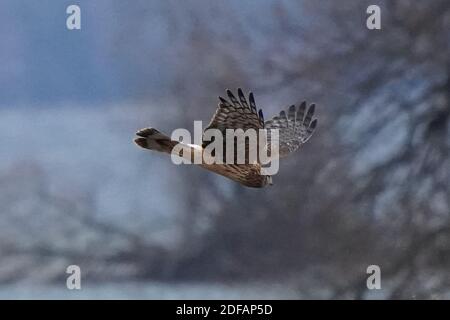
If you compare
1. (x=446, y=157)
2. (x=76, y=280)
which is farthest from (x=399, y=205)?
(x=76, y=280)

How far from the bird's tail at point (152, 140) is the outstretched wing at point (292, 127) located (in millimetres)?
661

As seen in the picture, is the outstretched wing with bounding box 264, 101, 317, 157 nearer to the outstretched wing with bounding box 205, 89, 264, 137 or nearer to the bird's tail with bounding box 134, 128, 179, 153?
the outstretched wing with bounding box 205, 89, 264, 137

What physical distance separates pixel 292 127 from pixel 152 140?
84cm

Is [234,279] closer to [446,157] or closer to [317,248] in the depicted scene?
[317,248]

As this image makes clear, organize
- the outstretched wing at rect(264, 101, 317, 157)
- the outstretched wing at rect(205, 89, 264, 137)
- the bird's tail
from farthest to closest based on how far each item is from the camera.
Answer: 1. the outstretched wing at rect(264, 101, 317, 157)
2. the bird's tail
3. the outstretched wing at rect(205, 89, 264, 137)

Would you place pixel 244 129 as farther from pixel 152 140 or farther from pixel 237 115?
pixel 152 140

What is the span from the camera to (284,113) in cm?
491

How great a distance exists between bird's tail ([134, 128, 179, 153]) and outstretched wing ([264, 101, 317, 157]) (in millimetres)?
661

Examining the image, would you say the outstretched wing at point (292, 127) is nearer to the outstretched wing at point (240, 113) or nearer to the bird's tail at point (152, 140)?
the outstretched wing at point (240, 113)

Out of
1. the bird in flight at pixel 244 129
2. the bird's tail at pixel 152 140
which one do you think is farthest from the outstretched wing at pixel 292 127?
the bird's tail at pixel 152 140

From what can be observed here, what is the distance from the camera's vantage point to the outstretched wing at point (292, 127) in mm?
4770

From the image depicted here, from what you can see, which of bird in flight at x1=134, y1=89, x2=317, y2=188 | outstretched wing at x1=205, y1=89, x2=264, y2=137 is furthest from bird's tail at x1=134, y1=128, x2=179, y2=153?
outstretched wing at x1=205, y1=89, x2=264, y2=137

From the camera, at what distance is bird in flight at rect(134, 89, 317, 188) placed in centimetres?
420

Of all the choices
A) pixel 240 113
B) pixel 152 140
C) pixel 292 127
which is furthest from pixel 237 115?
pixel 292 127
